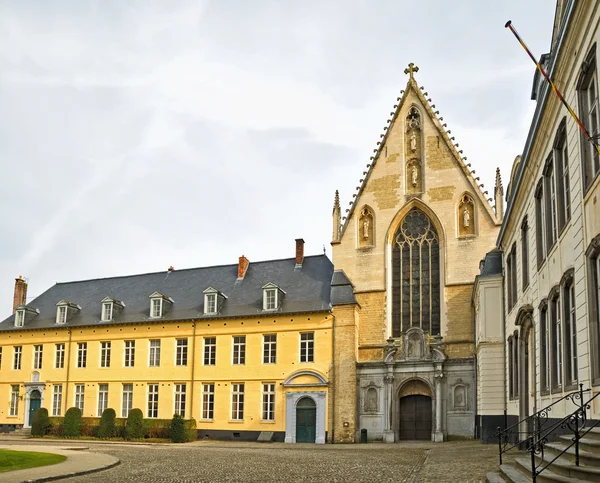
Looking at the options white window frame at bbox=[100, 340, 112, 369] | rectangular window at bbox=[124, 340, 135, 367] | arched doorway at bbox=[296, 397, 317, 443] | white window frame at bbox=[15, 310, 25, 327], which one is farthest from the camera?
white window frame at bbox=[15, 310, 25, 327]

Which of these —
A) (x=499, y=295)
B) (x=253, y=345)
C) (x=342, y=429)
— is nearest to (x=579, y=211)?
(x=499, y=295)

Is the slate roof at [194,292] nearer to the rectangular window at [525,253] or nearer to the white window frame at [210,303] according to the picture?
the white window frame at [210,303]

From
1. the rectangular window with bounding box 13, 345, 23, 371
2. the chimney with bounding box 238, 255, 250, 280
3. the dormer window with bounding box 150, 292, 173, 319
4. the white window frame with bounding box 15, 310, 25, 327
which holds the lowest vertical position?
the rectangular window with bounding box 13, 345, 23, 371

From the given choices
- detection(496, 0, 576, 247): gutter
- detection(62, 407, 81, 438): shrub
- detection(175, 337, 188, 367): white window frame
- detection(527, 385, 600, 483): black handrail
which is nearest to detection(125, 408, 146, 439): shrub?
detection(62, 407, 81, 438): shrub

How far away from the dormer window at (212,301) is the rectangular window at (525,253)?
20.7 metres

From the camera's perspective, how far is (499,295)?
86.1 ft

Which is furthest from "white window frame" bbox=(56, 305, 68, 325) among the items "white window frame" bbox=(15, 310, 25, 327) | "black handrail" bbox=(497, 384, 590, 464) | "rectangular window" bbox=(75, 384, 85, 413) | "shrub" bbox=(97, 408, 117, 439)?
"black handrail" bbox=(497, 384, 590, 464)

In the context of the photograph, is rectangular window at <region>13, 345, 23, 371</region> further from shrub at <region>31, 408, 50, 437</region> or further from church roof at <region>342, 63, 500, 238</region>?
church roof at <region>342, 63, 500, 238</region>

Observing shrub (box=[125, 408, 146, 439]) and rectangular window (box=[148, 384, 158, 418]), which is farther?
rectangular window (box=[148, 384, 158, 418])

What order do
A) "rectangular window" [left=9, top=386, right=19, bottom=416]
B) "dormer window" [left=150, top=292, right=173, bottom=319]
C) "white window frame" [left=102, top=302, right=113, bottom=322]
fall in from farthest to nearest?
"rectangular window" [left=9, top=386, right=19, bottom=416], "white window frame" [left=102, top=302, right=113, bottom=322], "dormer window" [left=150, top=292, right=173, bottom=319]

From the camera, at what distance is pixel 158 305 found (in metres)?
40.0

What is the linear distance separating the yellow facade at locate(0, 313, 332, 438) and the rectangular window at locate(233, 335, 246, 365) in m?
0.23

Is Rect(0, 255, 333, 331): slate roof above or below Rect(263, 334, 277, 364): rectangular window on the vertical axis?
above

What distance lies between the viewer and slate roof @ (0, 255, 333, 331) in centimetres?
3703
